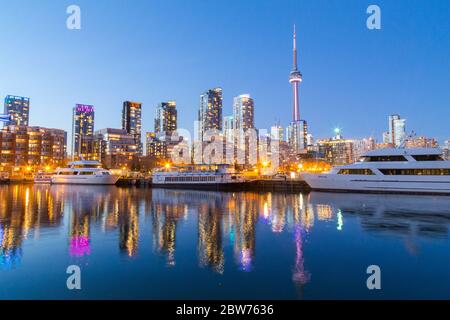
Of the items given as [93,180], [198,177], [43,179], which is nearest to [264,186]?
[198,177]

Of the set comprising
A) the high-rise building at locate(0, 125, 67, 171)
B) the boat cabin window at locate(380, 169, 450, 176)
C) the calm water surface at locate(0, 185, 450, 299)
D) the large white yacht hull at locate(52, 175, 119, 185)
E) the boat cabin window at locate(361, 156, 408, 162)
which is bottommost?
the calm water surface at locate(0, 185, 450, 299)

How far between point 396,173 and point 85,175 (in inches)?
3141

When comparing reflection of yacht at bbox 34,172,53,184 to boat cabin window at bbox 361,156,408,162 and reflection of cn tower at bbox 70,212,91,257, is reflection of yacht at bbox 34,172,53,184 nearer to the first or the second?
reflection of cn tower at bbox 70,212,91,257

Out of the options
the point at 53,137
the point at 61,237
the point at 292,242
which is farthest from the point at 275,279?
the point at 53,137

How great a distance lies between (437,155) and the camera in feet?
149

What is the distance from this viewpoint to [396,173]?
4731 centimetres

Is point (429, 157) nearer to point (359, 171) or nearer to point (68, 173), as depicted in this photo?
point (359, 171)

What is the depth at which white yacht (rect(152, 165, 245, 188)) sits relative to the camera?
66.4m

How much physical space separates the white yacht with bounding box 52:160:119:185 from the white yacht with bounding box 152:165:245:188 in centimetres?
1755

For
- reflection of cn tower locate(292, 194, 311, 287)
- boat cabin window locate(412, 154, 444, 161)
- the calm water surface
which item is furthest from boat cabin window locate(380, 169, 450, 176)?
reflection of cn tower locate(292, 194, 311, 287)

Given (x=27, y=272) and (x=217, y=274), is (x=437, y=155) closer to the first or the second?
(x=217, y=274)
